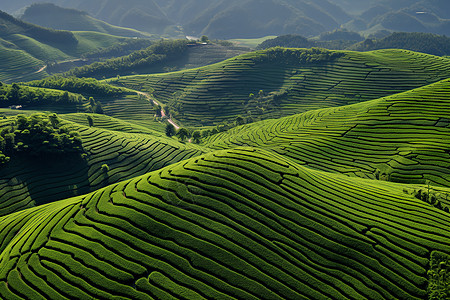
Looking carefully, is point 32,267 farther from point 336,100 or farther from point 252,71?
point 252,71

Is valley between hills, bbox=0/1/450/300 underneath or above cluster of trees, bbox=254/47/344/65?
underneath

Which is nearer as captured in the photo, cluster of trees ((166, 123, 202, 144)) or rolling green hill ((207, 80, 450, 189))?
rolling green hill ((207, 80, 450, 189))

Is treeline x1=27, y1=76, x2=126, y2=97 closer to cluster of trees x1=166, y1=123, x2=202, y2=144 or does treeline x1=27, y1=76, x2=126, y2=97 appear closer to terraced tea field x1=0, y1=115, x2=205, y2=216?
cluster of trees x1=166, y1=123, x2=202, y2=144

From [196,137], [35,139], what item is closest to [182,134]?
[196,137]

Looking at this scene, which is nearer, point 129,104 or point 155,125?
point 155,125

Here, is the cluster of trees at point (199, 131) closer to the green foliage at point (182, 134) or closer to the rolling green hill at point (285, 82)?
the green foliage at point (182, 134)

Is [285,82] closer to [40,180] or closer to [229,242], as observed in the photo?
[40,180]

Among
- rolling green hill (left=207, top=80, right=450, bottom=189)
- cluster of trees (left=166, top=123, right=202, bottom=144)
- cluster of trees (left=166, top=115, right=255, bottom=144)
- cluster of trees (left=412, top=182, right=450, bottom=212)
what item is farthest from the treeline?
cluster of trees (left=412, top=182, right=450, bottom=212)

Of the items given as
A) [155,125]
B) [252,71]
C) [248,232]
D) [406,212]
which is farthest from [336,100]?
[248,232]

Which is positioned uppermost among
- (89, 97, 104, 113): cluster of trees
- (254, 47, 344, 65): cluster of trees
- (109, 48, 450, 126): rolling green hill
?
(254, 47, 344, 65): cluster of trees
